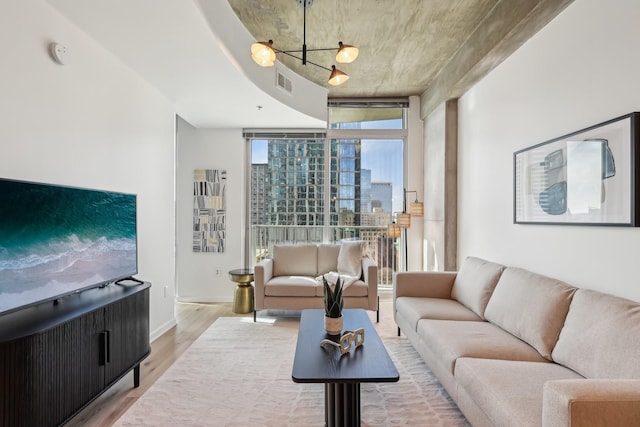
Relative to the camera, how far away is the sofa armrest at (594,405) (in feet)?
3.85

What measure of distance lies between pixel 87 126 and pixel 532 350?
328 centimetres

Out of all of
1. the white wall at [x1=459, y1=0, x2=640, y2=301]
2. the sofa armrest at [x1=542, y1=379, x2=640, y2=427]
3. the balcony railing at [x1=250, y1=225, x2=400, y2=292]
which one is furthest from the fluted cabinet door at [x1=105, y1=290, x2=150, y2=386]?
the white wall at [x1=459, y1=0, x2=640, y2=301]

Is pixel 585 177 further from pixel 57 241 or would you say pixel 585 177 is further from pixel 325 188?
pixel 325 188

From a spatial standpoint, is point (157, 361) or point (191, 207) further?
point (191, 207)

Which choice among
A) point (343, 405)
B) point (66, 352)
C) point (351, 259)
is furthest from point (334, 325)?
point (351, 259)

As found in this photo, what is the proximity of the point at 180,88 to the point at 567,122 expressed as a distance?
328cm

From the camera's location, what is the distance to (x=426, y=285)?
3408mm

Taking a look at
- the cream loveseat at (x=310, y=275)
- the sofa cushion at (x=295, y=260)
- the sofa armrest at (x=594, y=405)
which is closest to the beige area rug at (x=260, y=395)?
the cream loveseat at (x=310, y=275)

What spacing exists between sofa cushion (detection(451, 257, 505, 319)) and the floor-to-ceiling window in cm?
205

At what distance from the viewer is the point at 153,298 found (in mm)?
3498

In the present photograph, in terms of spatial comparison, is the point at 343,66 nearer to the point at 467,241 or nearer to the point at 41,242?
the point at 467,241

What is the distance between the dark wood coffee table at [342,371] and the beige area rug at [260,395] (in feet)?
0.87

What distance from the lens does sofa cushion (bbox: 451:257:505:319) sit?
9.20 feet

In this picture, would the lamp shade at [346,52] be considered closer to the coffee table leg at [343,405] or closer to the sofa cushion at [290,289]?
the coffee table leg at [343,405]
